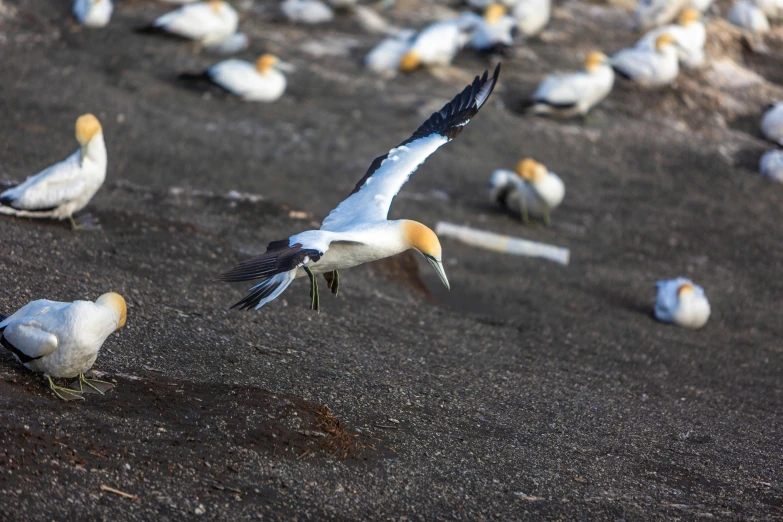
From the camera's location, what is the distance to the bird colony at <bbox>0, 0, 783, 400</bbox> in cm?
411

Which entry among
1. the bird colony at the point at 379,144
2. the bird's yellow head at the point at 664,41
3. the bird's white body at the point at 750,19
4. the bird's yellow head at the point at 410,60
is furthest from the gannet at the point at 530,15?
the bird's white body at the point at 750,19

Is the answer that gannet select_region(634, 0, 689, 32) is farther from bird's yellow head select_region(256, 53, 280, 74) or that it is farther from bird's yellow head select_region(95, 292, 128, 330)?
bird's yellow head select_region(95, 292, 128, 330)

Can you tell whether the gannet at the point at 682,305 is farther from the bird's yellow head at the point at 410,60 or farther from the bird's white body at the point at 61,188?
the bird's yellow head at the point at 410,60

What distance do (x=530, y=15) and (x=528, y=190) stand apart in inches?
227

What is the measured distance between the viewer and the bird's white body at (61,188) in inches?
259

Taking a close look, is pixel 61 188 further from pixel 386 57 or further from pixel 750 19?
pixel 750 19

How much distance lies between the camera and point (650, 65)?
13016 mm

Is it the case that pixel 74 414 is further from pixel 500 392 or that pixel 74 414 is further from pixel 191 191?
pixel 191 191

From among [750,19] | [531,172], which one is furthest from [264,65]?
[750,19]

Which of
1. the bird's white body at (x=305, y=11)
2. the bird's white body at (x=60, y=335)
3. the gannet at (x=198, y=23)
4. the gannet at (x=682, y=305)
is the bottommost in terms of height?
the gannet at (x=682, y=305)

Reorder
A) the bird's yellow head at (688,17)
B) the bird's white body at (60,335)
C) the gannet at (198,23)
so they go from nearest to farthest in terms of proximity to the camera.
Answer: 1. the bird's white body at (60,335)
2. the gannet at (198,23)
3. the bird's yellow head at (688,17)

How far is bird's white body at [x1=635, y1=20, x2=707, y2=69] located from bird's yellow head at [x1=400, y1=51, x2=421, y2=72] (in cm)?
342

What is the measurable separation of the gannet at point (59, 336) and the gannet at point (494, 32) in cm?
1037

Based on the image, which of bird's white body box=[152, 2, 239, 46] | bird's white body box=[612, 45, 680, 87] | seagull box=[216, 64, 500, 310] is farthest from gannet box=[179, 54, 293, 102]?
seagull box=[216, 64, 500, 310]
